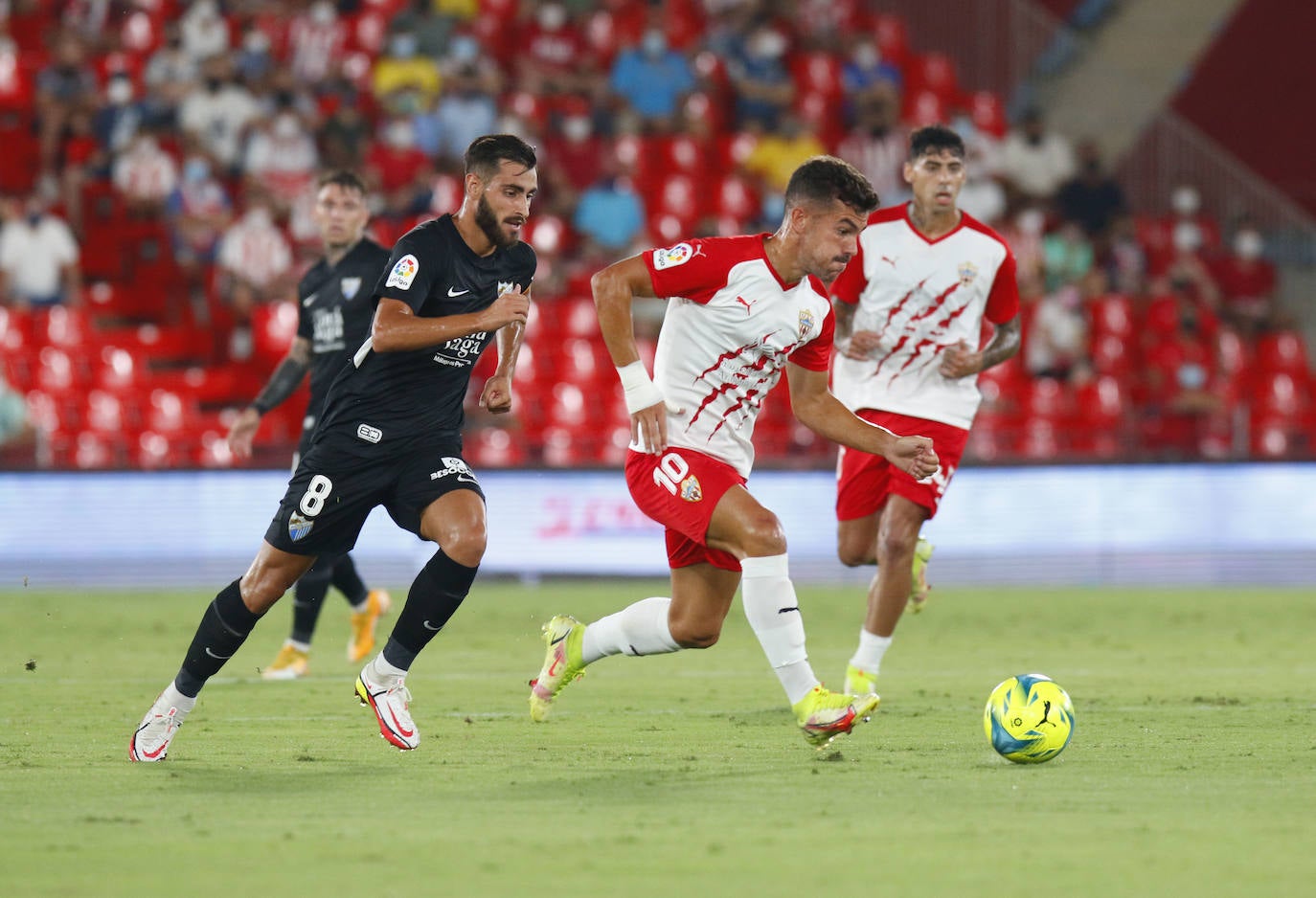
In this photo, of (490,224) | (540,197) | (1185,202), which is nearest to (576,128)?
(540,197)

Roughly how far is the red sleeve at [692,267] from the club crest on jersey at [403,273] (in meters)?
0.89

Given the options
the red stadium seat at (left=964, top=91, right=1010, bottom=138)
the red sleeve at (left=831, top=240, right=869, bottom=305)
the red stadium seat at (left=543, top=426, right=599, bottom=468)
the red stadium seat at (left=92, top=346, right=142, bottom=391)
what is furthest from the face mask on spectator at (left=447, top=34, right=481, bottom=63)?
the red sleeve at (left=831, top=240, right=869, bottom=305)

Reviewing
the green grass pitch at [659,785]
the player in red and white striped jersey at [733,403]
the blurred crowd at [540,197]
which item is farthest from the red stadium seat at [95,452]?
the player in red and white striped jersey at [733,403]

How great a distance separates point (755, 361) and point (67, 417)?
11460mm

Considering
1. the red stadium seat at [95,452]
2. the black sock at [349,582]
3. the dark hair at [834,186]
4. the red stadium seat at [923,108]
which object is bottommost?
the red stadium seat at [95,452]

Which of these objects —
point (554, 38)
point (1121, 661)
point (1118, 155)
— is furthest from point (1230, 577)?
point (554, 38)

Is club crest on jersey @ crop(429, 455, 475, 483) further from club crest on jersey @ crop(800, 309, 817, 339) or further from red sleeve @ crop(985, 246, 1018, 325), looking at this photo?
red sleeve @ crop(985, 246, 1018, 325)

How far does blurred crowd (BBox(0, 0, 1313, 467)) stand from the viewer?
17812 millimetres

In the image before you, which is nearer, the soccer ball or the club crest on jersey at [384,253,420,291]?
the soccer ball

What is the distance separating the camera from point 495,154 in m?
7.15

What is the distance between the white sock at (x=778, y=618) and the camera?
6824 mm

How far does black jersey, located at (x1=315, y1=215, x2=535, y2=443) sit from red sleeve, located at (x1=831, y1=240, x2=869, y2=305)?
2.33m

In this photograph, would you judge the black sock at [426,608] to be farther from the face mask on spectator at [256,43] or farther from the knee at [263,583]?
the face mask on spectator at [256,43]

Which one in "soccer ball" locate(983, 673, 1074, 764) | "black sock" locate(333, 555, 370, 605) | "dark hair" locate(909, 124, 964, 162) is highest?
"dark hair" locate(909, 124, 964, 162)
